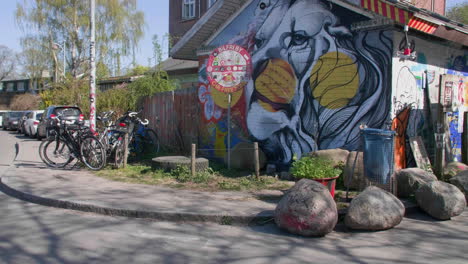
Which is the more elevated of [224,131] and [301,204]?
[224,131]

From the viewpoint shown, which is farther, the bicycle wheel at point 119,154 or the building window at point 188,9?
the building window at point 188,9

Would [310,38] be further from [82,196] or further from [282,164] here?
[82,196]

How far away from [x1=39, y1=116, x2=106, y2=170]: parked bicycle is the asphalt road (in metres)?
3.68

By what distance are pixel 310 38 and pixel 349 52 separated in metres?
1.09

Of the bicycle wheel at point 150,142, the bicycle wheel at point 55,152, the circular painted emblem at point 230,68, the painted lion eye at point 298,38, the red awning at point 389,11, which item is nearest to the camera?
the red awning at point 389,11

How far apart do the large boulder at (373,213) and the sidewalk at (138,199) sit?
1.29 meters

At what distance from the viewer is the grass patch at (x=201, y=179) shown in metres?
8.53

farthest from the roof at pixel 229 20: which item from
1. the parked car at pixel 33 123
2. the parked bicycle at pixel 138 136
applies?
the parked car at pixel 33 123

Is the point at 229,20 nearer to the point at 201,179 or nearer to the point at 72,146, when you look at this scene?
the point at 201,179

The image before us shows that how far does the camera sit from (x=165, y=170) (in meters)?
9.76

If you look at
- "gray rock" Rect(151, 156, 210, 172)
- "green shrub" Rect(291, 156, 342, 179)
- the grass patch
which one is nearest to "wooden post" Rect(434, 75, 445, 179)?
"green shrub" Rect(291, 156, 342, 179)

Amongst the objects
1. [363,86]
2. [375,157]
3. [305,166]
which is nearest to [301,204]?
[305,166]

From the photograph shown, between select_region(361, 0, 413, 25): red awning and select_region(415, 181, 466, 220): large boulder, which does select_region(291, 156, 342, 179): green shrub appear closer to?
select_region(415, 181, 466, 220): large boulder

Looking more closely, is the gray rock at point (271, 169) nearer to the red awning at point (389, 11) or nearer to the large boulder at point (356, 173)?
the large boulder at point (356, 173)
